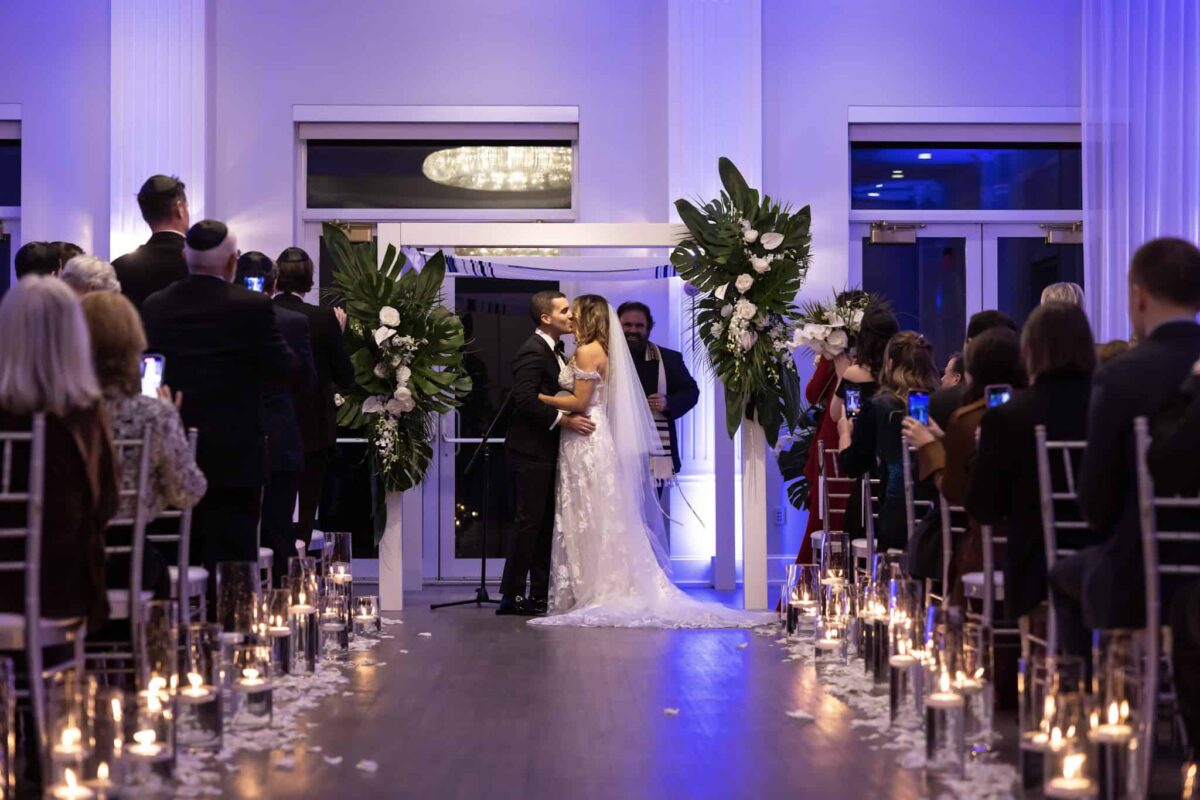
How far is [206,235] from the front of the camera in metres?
5.15

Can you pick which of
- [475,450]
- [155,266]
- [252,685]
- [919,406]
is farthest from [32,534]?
[475,450]

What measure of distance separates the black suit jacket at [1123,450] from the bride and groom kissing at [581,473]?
4.44 m

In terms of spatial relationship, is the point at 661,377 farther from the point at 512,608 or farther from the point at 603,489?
the point at 512,608

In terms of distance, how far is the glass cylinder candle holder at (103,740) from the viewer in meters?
3.18

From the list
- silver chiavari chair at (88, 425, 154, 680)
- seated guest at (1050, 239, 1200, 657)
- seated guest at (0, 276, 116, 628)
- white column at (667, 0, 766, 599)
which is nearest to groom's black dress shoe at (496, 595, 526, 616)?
white column at (667, 0, 766, 599)

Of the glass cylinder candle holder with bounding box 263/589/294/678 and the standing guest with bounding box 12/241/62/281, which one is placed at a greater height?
the standing guest with bounding box 12/241/62/281

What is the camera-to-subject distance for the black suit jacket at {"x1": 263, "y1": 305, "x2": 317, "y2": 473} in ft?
19.9

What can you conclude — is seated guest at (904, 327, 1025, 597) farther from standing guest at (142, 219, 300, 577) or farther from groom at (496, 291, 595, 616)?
groom at (496, 291, 595, 616)

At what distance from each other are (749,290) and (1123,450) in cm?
468

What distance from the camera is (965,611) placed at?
201 inches

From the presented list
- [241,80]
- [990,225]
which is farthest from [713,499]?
[241,80]

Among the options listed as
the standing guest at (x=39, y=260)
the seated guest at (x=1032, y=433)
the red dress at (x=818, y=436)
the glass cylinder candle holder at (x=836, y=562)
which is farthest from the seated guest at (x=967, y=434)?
the standing guest at (x=39, y=260)

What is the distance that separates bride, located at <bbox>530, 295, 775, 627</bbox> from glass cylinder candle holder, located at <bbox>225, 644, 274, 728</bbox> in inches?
130

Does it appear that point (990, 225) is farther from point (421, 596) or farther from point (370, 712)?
point (370, 712)
